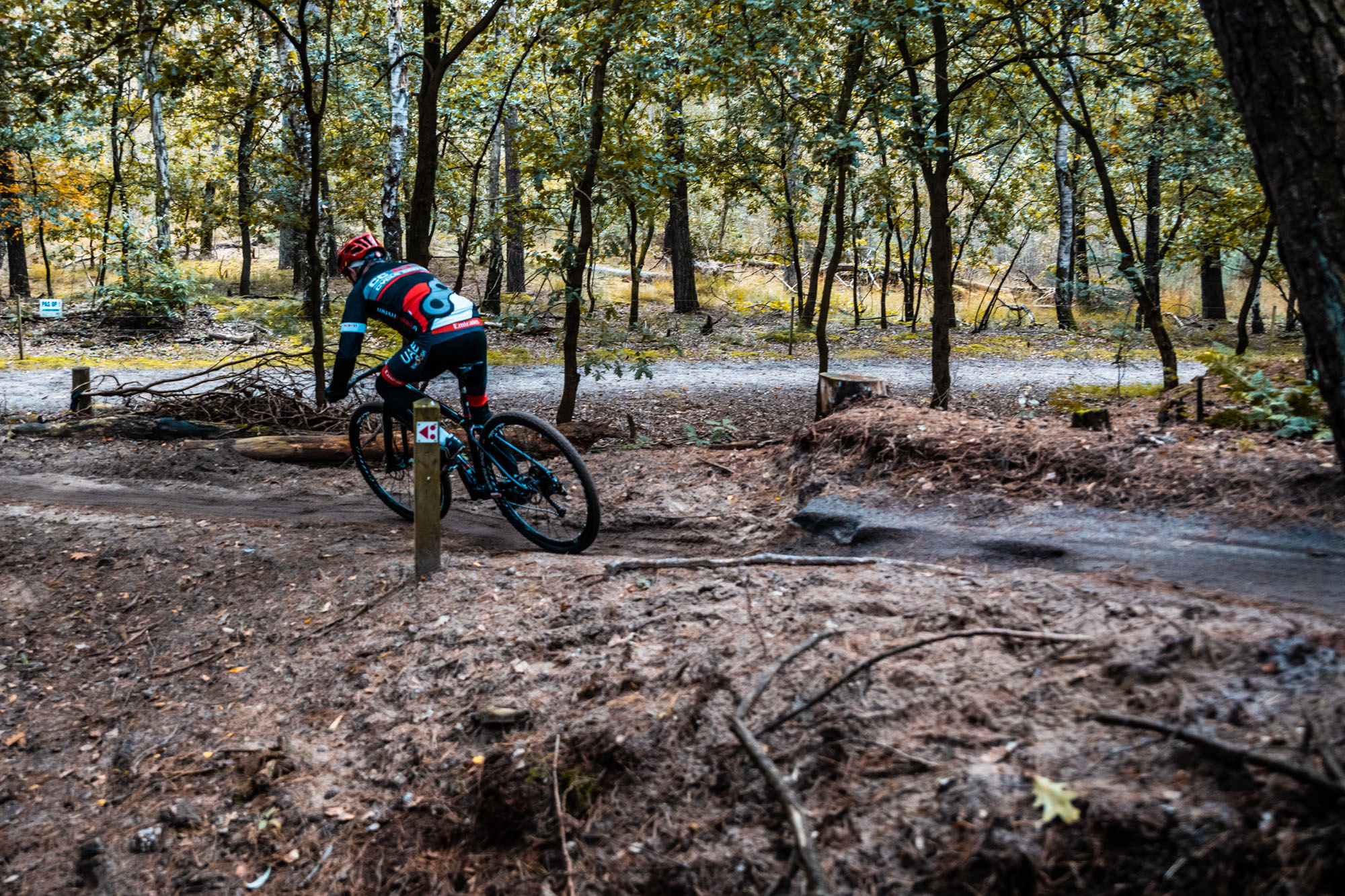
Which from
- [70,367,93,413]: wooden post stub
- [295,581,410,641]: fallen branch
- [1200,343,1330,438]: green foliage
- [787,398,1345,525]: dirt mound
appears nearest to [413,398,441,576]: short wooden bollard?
[295,581,410,641]: fallen branch

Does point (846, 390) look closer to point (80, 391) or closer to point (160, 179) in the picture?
point (80, 391)

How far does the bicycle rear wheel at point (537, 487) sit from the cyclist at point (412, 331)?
259 millimetres

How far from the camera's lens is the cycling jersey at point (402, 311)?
5961 mm

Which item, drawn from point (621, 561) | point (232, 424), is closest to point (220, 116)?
point (232, 424)

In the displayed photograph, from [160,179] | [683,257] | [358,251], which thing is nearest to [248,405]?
[358,251]

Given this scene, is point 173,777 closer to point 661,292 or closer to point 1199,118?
point 1199,118

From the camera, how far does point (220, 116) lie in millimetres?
9688

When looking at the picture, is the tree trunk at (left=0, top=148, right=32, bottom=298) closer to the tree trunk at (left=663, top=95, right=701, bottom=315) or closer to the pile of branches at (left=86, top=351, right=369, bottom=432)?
the pile of branches at (left=86, top=351, right=369, bottom=432)

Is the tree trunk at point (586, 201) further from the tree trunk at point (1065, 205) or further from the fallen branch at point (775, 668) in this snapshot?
the tree trunk at point (1065, 205)

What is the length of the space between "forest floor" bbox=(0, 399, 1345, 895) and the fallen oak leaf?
0.02 metres

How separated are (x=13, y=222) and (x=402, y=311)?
22507mm

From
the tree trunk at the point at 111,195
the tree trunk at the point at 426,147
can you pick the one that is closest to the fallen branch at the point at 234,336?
the tree trunk at the point at 111,195

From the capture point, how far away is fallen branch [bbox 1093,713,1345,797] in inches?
85.0

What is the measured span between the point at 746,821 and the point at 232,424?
8.60 m
